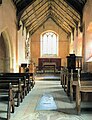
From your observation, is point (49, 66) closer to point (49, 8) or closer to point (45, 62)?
point (45, 62)

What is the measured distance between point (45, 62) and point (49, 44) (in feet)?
7.22

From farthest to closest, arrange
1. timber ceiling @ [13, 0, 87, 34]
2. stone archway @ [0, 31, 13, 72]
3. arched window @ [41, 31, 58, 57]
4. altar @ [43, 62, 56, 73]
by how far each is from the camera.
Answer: arched window @ [41, 31, 58, 57] < altar @ [43, 62, 56, 73] < timber ceiling @ [13, 0, 87, 34] < stone archway @ [0, 31, 13, 72]

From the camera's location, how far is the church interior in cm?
589

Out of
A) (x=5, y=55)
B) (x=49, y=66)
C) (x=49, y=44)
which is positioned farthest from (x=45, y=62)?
(x=5, y=55)

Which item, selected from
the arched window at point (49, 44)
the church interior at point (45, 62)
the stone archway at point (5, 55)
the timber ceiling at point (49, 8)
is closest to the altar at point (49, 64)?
the church interior at point (45, 62)

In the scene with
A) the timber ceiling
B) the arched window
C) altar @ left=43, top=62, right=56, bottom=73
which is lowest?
altar @ left=43, top=62, right=56, bottom=73

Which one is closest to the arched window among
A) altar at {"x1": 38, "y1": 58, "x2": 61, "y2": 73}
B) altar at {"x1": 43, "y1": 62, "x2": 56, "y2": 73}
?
altar at {"x1": 38, "y1": 58, "x2": 61, "y2": 73}

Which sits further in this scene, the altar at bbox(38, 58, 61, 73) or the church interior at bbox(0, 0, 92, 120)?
the altar at bbox(38, 58, 61, 73)

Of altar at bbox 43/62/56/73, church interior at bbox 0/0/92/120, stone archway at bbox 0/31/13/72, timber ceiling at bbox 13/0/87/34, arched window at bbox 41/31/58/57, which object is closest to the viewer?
church interior at bbox 0/0/92/120

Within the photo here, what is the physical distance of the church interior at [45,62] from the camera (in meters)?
5.89

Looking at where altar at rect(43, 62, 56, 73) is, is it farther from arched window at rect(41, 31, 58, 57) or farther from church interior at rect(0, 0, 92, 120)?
arched window at rect(41, 31, 58, 57)

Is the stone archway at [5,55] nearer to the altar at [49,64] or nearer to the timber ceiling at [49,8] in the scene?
the timber ceiling at [49,8]

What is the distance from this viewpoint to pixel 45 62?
2309 centimetres

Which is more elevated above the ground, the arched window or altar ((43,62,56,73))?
the arched window
